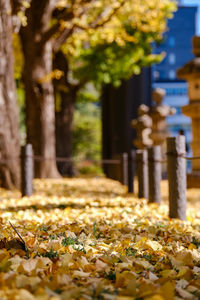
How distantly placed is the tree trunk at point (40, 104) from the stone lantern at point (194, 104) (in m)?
4.06

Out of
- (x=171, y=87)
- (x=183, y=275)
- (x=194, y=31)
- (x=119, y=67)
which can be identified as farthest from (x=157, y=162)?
(x=194, y=31)

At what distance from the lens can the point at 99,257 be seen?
3043 millimetres

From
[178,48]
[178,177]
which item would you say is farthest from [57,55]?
[178,48]

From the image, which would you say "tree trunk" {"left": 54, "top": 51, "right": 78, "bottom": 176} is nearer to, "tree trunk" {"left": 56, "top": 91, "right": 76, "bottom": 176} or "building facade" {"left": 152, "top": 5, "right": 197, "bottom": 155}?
"tree trunk" {"left": 56, "top": 91, "right": 76, "bottom": 176}

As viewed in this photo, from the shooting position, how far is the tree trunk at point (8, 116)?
8172mm

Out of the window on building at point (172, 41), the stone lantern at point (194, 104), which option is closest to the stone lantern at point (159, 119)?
the stone lantern at point (194, 104)

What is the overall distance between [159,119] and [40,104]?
15.1 ft

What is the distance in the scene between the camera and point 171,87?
1813 inches

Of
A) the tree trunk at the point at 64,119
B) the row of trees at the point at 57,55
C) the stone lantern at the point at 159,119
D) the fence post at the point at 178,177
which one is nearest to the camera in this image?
the fence post at the point at 178,177

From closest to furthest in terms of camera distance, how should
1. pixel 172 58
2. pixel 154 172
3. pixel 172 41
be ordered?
1. pixel 154 172
2. pixel 172 41
3. pixel 172 58

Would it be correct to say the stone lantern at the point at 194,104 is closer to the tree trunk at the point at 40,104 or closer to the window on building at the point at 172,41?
the tree trunk at the point at 40,104

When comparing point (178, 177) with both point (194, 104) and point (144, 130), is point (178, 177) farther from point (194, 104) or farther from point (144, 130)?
point (144, 130)

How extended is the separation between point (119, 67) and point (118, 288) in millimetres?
14544

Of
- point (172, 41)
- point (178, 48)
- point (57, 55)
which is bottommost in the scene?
point (57, 55)
